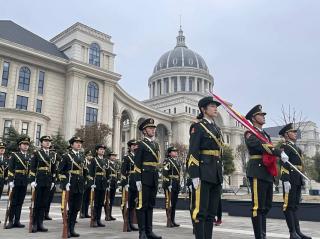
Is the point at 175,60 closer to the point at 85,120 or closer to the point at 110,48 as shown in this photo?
the point at 110,48

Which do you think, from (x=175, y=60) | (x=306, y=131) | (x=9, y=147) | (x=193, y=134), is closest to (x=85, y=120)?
(x=9, y=147)

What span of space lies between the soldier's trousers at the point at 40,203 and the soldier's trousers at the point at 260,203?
5548 millimetres

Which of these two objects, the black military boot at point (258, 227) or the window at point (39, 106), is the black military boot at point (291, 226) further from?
the window at point (39, 106)

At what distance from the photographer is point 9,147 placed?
32.3 metres

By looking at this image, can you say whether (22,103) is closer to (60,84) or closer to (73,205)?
(60,84)

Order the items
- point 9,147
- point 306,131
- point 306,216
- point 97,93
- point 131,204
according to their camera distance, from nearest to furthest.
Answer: point 131,204 < point 306,216 < point 9,147 < point 97,93 < point 306,131

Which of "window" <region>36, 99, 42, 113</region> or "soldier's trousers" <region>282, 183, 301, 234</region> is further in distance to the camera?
"window" <region>36, 99, 42, 113</region>

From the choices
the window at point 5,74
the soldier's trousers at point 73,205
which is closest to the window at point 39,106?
the window at point 5,74

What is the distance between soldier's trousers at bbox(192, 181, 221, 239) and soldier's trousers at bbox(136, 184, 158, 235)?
2.03 metres

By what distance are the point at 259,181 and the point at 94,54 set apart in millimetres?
49272

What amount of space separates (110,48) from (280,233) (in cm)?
5000

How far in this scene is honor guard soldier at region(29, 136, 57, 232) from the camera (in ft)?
29.0

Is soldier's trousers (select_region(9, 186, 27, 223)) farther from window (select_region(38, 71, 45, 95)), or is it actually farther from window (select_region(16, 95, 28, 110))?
window (select_region(38, 71, 45, 95))

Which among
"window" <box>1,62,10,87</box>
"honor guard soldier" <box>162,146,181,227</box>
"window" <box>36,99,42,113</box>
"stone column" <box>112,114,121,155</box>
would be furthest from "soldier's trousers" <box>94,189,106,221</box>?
"stone column" <box>112,114,121,155</box>
